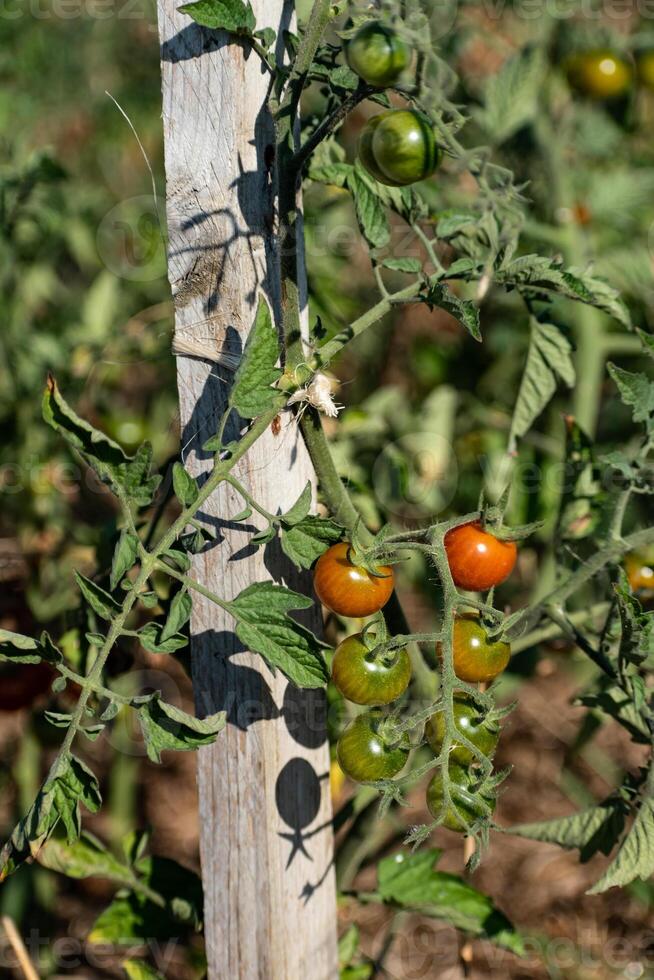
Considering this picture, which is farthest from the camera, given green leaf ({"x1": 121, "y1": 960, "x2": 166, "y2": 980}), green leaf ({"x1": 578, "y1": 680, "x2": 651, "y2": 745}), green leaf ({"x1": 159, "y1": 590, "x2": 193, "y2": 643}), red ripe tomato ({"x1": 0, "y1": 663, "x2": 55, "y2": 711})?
red ripe tomato ({"x1": 0, "y1": 663, "x2": 55, "y2": 711})

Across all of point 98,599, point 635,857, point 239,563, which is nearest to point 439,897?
point 635,857

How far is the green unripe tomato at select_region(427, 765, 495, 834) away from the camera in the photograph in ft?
2.91

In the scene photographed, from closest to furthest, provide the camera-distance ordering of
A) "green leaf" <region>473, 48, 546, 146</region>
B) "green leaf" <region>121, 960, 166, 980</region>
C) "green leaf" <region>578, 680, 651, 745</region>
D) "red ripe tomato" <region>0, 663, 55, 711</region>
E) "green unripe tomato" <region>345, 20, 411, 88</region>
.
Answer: "green unripe tomato" <region>345, 20, 411, 88</region> → "green leaf" <region>578, 680, 651, 745</region> → "green leaf" <region>121, 960, 166, 980</region> → "red ripe tomato" <region>0, 663, 55, 711</region> → "green leaf" <region>473, 48, 546, 146</region>

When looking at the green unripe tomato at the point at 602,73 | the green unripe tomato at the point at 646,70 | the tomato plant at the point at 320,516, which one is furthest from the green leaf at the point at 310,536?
the green unripe tomato at the point at 646,70

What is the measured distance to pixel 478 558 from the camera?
97 cm

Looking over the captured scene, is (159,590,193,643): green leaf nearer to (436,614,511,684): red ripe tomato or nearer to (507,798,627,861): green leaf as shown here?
(436,614,511,684): red ripe tomato

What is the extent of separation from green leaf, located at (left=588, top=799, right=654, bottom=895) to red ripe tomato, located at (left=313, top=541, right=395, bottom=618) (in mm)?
384

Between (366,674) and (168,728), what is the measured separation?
20 cm

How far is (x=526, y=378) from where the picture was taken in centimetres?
126

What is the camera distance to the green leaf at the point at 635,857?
1024 millimetres

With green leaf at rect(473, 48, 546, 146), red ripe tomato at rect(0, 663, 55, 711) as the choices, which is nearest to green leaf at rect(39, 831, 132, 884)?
red ripe tomato at rect(0, 663, 55, 711)

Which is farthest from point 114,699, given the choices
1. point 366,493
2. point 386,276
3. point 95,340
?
point 386,276

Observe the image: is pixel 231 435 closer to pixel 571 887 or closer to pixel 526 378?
pixel 526 378

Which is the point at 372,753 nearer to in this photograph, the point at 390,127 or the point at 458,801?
the point at 458,801
